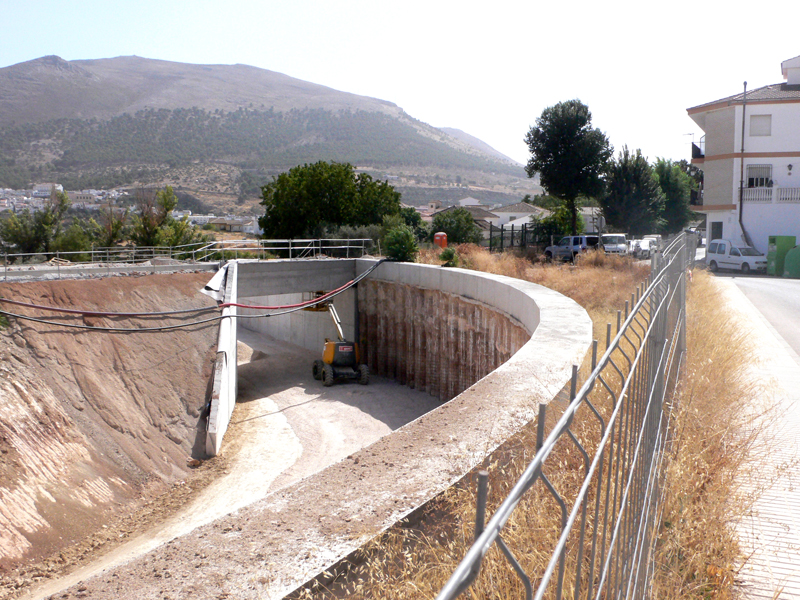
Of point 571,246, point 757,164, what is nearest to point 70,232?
point 571,246

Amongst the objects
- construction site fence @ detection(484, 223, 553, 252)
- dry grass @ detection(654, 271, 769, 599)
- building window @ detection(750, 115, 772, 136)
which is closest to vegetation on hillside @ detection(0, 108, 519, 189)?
construction site fence @ detection(484, 223, 553, 252)

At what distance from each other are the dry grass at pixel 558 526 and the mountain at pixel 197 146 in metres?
110

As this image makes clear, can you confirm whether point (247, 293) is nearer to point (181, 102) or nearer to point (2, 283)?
point (2, 283)

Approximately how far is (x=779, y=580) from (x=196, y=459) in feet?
48.3

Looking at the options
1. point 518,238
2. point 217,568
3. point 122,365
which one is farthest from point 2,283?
point 518,238

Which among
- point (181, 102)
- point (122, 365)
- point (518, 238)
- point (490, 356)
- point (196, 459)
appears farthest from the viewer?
point (181, 102)

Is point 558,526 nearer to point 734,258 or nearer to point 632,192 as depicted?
point 734,258

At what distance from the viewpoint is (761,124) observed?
127ft

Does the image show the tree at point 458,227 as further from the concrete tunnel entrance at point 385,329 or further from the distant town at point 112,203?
the distant town at point 112,203

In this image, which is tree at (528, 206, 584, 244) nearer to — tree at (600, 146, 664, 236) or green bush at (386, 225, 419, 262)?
tree at (600, 146, 664, 236)

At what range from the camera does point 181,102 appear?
200m

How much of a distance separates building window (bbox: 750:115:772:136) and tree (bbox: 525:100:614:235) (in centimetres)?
858

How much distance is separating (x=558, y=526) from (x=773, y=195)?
41.8 metres

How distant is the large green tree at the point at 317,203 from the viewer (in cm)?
3634
